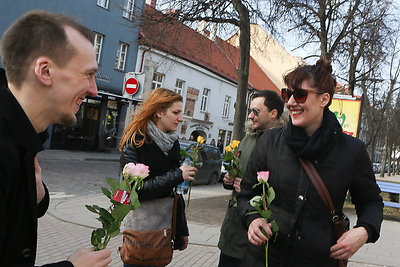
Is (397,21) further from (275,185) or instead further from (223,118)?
(223,118)

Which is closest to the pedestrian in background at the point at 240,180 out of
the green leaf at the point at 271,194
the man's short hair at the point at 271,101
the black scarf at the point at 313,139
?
the man's short hair at the point at 271,101

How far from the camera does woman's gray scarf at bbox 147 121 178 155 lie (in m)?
2.80

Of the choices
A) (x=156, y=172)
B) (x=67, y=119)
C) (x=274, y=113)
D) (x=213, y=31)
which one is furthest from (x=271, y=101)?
(x=213, y=31)

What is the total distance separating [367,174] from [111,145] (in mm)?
22091

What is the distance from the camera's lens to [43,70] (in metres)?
1.28

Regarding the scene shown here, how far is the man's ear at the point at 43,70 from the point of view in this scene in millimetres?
1268

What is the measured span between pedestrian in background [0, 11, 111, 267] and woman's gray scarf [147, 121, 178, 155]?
1.33 m

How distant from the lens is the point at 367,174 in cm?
215

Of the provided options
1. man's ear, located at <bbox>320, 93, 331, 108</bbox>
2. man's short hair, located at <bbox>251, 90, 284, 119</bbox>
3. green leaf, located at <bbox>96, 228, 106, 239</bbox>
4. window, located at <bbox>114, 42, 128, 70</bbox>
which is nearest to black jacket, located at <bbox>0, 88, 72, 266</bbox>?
green leaf, located at <bbox>96, 228, 106, 239</bbox>

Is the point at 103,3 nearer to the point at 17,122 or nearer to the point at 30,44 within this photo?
the point at 30,44

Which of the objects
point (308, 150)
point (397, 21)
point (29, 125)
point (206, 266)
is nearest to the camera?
point (29, 125)

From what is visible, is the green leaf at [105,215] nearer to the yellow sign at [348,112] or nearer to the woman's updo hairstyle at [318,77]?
the woman's updo hairstyle at [318,77]

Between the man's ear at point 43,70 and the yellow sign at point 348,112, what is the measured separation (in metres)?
11.3

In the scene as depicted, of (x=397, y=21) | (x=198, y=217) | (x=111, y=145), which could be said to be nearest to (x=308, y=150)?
(x=198, y=217)
